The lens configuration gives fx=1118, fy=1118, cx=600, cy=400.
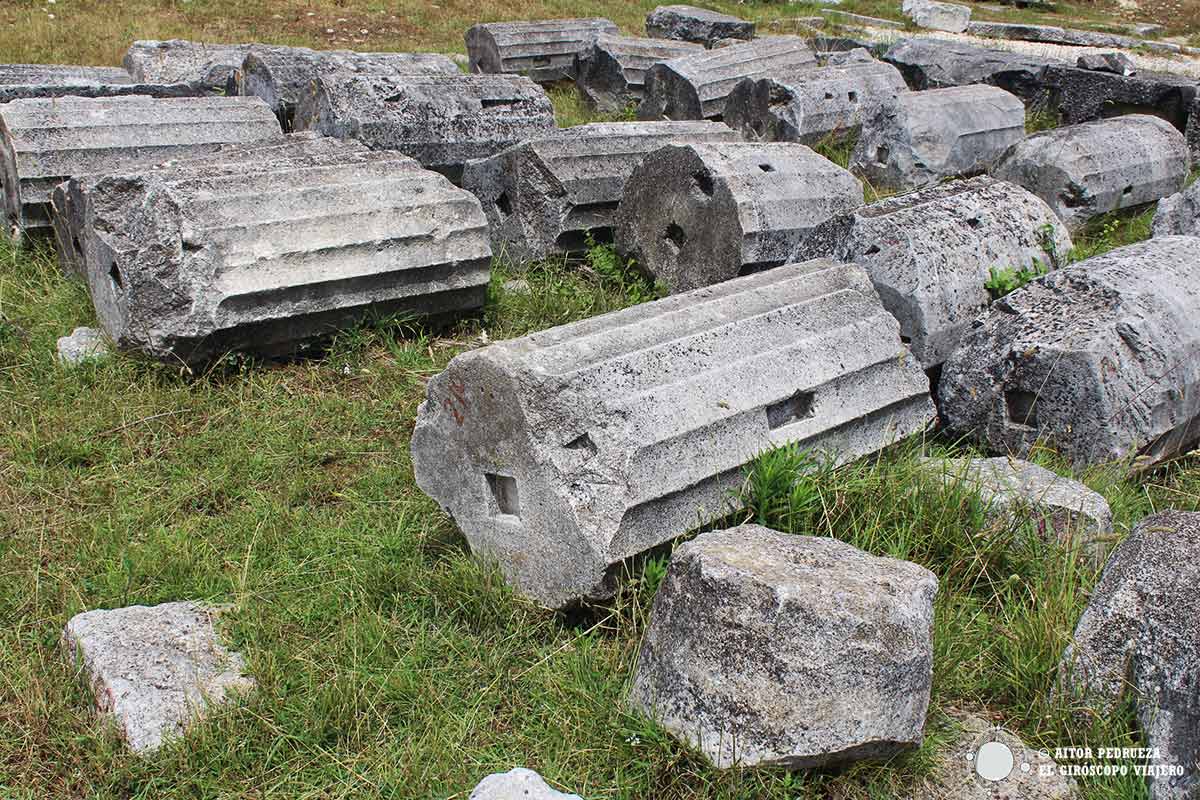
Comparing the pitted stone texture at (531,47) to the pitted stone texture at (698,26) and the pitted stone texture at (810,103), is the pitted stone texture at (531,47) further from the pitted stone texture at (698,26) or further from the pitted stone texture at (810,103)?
the pitted stone texture at (810,103)

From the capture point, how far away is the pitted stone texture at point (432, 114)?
22.6 feet

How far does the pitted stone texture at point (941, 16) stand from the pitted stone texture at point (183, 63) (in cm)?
1147

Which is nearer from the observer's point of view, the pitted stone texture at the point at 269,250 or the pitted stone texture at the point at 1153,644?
the pitted stone texture at the point at 1153,644

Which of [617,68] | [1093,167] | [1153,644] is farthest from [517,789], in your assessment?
[617,68]

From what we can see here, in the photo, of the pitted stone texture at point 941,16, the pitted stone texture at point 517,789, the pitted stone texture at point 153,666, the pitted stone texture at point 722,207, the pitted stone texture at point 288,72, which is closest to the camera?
the pitted stone texture at point 517,789

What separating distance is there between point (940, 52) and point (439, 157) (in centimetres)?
613

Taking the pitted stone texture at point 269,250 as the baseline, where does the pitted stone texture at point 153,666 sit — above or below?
below

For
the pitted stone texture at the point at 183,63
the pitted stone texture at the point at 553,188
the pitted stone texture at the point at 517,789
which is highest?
the pitted stone texture at the point at 183,63

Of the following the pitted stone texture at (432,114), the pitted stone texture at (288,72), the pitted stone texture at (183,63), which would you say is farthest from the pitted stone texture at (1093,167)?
the pitted stone texture at (183,63)

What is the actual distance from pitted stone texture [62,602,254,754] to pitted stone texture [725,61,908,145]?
6.53 meters

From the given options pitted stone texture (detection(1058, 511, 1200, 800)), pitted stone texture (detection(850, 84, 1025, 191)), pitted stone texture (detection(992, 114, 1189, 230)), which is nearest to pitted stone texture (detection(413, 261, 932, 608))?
pitted stone texture (detection(1058, 511, 1200, 800))

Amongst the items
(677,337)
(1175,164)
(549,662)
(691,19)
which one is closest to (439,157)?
(677,337)

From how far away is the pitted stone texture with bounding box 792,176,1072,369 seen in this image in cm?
475

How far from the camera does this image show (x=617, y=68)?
1093cm
